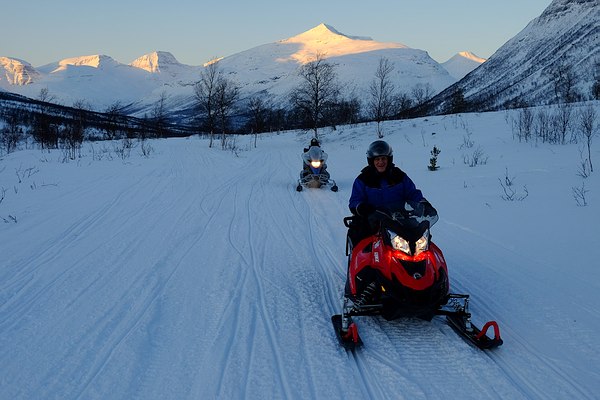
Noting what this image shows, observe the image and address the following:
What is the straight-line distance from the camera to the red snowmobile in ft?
12.5

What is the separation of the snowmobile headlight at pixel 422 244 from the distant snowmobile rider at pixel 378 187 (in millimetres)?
889

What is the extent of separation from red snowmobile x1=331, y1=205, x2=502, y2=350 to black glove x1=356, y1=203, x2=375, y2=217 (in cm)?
37

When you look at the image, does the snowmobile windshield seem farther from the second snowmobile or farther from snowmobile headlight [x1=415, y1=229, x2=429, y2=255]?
the second snowmobile

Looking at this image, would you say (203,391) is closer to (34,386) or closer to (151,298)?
(34,386)

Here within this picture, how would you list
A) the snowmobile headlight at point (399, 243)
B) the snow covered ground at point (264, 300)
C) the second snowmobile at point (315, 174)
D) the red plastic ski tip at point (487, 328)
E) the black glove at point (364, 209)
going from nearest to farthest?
the snow covered ground at point (264, 300)
the red plastic ski tip at point (487, 328)
the snowmobile headlight at point (399, 243)
the black glove at point (364, 209)
the second snowmobile at point (315, 174)

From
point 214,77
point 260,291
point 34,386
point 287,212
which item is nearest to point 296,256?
point 260,291

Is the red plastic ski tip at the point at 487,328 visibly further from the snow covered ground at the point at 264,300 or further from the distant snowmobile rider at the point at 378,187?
the distant snowmobile rider at the point at 378,187

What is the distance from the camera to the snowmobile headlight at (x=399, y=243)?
3973mm

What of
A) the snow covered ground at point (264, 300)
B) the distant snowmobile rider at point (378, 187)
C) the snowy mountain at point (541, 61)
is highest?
the snowy mountain at point (541, 61)

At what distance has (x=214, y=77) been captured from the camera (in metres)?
38.6

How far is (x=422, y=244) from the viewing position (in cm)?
402

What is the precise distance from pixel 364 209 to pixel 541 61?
14962 centimetres

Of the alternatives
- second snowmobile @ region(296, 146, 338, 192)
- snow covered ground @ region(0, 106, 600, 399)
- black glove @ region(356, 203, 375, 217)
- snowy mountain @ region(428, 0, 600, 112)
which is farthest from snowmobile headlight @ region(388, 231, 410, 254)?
snowy mountain @ region(428, 0, 600, 112)

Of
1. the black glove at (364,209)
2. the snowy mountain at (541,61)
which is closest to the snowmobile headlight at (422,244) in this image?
the black glove at (364,209)
